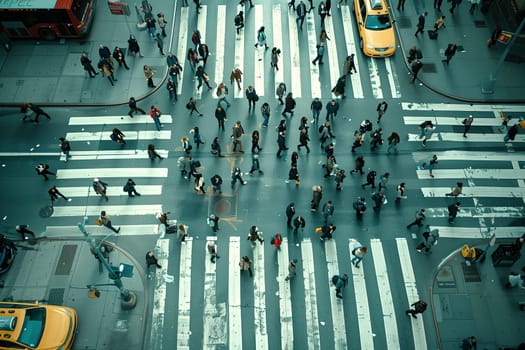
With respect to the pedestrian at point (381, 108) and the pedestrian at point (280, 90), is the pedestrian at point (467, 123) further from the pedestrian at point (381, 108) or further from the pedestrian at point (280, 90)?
the pedestrian at point (280, 90)

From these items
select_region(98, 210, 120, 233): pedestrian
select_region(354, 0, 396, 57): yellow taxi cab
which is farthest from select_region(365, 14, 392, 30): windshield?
select_region(98, 210, 120, 233): pedestrian

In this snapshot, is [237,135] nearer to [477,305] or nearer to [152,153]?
[152,153]

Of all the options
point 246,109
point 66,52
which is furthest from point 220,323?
point 66,52

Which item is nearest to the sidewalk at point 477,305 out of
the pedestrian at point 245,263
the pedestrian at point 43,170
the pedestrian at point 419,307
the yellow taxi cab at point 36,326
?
the pedestrian at point 419,307

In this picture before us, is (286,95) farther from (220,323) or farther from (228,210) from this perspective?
(220,323)

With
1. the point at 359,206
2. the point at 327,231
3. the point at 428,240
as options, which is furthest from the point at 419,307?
the point at 359,206

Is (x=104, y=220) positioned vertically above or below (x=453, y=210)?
below
